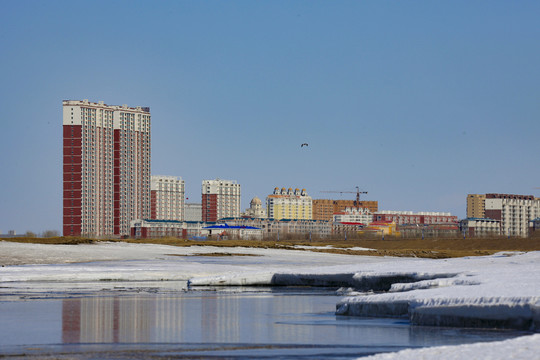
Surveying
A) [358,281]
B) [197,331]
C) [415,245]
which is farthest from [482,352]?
[415,245]

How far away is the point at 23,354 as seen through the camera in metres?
10.1

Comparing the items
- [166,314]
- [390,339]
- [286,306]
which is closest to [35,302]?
[166,314]

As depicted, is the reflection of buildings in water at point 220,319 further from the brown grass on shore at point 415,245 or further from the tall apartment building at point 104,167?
the tall apartment building at point 104,167

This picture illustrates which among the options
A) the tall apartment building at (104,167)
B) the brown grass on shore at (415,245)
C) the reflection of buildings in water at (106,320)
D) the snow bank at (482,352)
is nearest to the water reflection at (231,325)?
the reflection of buildings in water at (106,320)

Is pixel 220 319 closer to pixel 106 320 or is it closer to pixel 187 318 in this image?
pixel 187 318

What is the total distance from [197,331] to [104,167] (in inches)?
6525

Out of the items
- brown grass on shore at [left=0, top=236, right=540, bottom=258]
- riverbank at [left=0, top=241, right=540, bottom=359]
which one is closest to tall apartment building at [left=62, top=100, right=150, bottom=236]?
brown grass on shore at [left=0, top=236, right=540, bottom=258]

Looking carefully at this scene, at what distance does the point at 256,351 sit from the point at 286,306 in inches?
289

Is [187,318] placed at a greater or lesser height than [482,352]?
lesser

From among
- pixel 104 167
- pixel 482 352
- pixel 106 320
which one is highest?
pixel 104 167

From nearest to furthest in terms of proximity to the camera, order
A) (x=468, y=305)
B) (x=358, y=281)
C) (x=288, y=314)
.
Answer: (x=468, y=305) < (x=288, y=314) < (x=358, y=281)

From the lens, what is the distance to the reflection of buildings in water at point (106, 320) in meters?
12.0

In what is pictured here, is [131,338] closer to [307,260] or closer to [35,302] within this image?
[35,302]

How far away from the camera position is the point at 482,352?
29.3ft
